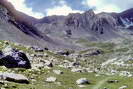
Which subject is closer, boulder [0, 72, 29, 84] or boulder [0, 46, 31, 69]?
boulder [0, 72, 29, 84]

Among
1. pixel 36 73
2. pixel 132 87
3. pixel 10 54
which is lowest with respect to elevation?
pixel 132 87

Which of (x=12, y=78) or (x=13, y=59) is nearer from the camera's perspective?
(x=12, y=78)

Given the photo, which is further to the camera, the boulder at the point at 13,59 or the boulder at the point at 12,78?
the boulder at the point at 13,59

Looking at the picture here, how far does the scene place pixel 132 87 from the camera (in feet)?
193

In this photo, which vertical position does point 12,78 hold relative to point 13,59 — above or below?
below

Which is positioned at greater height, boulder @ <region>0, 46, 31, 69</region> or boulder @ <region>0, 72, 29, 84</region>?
boulder @ <region>0, 46, 31, 69</region>

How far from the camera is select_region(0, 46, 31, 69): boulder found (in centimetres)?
6194

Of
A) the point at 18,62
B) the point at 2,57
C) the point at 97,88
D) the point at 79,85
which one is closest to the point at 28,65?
the point at 18,62

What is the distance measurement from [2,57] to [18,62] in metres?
4.27

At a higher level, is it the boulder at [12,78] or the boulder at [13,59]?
the boulder at [13,59]

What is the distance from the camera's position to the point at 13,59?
63.4 meters

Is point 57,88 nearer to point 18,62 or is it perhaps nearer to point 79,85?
point 79,85

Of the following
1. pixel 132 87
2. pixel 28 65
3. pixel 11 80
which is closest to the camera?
pixel 11 80

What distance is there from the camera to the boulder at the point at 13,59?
61938 millimetres
